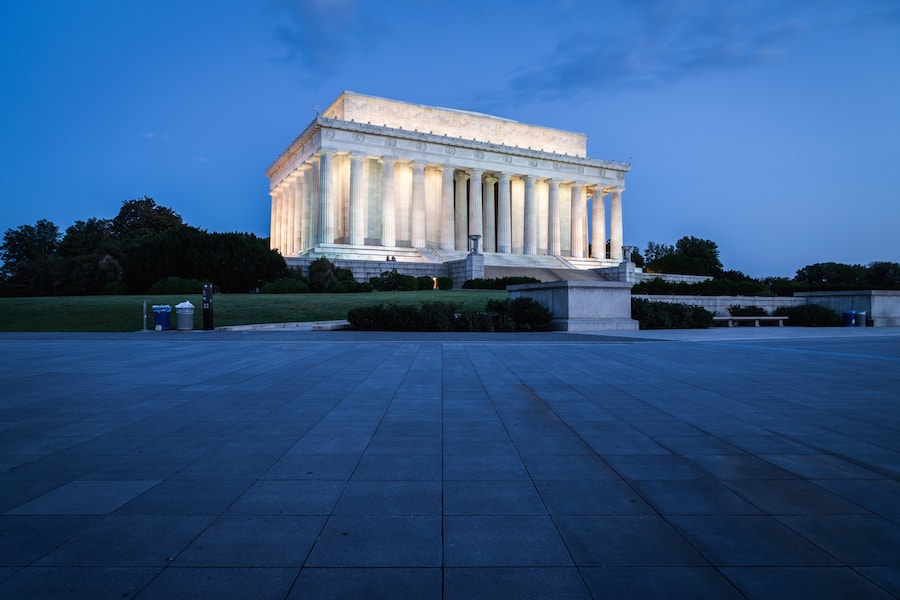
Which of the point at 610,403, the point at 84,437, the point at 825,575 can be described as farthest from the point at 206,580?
the point at 610,403

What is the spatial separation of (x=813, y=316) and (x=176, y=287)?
36.2m

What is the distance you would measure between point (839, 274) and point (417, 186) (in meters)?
60.1

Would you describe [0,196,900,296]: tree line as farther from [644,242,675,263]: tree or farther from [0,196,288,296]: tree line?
[644,242,675,263]: tree

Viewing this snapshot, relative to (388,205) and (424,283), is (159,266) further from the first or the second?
(388,205)

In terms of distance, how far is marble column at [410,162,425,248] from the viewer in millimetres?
64500

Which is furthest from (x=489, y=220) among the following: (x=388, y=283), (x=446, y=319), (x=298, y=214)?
(x=446, y=319)

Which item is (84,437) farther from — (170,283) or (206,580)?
(170,283)

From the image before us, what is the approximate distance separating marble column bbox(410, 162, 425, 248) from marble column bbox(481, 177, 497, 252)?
9.70 meters

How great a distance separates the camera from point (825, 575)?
9.73 feet

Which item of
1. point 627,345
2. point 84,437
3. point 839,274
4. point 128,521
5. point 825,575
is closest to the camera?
point 825,575

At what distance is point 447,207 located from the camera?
66.5m

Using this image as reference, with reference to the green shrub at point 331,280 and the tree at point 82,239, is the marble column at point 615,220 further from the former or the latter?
the tree at point 82,239

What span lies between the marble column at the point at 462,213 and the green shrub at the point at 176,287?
40.5m

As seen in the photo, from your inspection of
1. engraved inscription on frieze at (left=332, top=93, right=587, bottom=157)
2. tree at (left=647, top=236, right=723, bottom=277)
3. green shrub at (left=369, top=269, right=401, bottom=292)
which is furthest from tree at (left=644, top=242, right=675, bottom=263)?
green shrub at (left=369, top=269, right=401, bottom=292)
